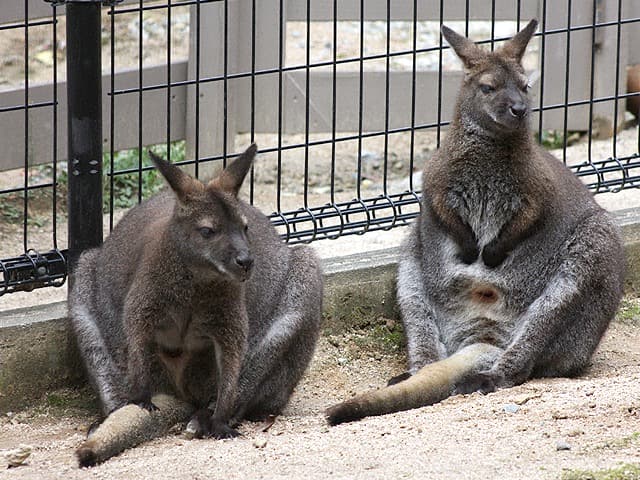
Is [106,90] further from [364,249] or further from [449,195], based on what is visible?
[449,195]

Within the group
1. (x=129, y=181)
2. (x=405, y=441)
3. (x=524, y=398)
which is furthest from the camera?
(x=129, y=181)

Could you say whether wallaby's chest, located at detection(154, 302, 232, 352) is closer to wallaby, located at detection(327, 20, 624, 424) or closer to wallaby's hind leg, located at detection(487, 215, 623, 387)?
wallaby, located at detection(327, 20, 624, 424)

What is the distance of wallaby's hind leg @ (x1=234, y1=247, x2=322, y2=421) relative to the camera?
6.45 meters

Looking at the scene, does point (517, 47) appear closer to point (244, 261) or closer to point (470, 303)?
point (470, 303)

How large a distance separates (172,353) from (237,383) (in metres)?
0.35

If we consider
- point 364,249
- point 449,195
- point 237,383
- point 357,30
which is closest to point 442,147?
point 449,195

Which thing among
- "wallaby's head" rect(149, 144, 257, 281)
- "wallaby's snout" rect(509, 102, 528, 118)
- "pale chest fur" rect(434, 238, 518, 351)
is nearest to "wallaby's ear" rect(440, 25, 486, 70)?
"wallaby's snout" rect(509, 102, 528, 118)

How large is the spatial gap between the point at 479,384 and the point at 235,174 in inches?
70.4

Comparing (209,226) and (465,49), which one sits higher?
(465,49)

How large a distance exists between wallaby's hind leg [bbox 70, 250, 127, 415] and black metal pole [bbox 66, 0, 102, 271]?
1.04ft

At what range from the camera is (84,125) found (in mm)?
6797

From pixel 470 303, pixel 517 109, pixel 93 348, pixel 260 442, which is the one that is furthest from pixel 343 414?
pixel 517 109

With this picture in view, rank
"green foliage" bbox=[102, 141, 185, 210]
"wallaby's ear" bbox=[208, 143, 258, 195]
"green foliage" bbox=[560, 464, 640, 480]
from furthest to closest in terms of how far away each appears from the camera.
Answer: "green foliage" bbox=[102, 141, 185, 210]
"wallaby's ear" bbox=[208, 143, 258, 195]
"green foliage" bbox=[560, 464, 640, 480]

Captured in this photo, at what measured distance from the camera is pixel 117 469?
18.1ft
